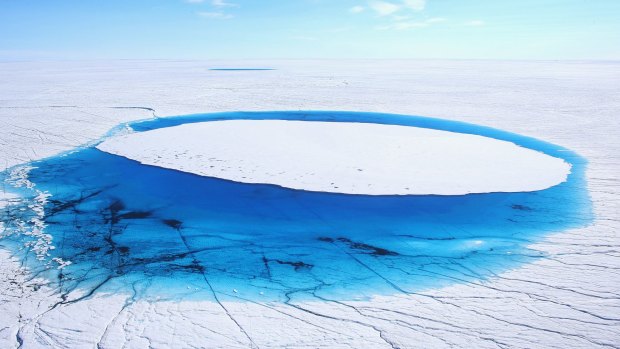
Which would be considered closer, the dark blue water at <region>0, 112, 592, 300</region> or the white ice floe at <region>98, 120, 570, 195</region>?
the dark blue water at <region>0, 112, 592, 300</region>

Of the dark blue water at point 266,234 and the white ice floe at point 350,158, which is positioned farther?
the white ice floe at point 350,158

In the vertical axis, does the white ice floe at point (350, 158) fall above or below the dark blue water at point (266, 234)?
above

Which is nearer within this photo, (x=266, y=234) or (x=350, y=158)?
(x=266, y=234)

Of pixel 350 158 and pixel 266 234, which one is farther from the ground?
pixel 350 158

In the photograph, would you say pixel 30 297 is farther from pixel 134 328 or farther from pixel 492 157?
pixel 492 157

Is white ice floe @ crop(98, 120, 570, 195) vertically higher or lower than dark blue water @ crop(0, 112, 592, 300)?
higher
